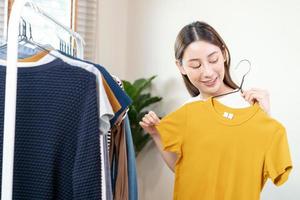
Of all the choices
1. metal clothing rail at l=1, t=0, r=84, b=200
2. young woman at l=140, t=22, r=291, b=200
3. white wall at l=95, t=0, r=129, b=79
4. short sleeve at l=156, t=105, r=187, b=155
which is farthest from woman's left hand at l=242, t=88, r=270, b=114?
white wall at l=95, t=0, r=129, b=79

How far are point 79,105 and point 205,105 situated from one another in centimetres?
52

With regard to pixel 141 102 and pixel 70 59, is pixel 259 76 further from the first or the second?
→ pixel 70 59

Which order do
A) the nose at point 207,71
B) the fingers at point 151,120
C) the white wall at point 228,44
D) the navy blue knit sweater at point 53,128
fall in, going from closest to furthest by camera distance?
the navy blue knit sweater at point 53,128
the nose at point 207,71
the fingers at point 151,120
the white wall at point 228,44

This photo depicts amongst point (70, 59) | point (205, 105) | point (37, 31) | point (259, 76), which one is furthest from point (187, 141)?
point (37, 31)

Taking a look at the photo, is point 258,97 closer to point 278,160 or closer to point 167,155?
point 278,160

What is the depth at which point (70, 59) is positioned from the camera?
1.01m

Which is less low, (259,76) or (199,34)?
(199,34)

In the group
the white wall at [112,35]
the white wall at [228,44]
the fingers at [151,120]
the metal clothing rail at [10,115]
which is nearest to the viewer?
the metal clothing rail at [10,115]

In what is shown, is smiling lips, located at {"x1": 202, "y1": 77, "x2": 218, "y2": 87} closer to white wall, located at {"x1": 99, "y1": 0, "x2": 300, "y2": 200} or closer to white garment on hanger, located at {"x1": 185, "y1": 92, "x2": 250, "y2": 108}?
white garment on hanger, located at {"x1": 185, "y1": 92, "x2": 250, "y2": 108}

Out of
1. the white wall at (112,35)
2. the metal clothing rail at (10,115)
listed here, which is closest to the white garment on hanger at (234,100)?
the metal clothing rail at (10,115)

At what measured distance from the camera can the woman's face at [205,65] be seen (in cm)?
120

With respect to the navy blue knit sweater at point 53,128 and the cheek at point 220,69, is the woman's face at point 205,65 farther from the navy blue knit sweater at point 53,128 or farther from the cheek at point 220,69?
the navy blue knit sweater at point 53,128

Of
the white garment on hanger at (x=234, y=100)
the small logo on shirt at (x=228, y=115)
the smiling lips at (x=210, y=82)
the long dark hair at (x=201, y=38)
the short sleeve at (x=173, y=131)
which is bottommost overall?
the short sleeve at (x=173, y=131)

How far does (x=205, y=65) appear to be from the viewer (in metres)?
1.21
